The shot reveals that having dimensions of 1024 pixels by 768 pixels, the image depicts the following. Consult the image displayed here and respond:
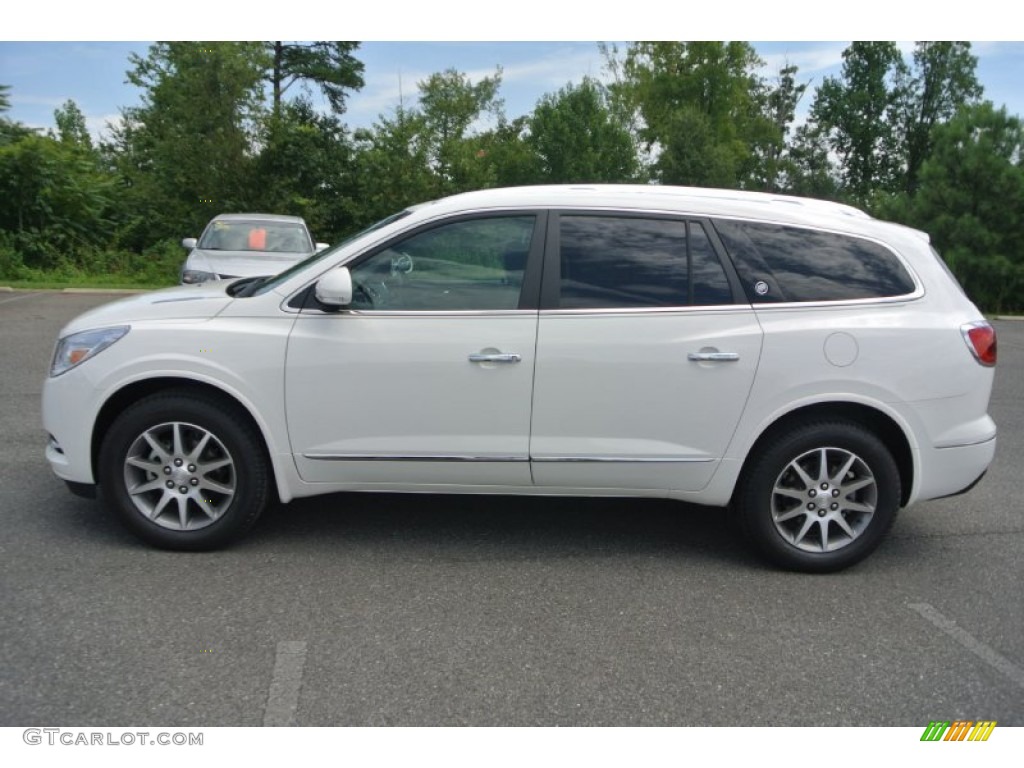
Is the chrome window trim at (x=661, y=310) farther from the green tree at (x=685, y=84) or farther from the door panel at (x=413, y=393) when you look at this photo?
the green tree at (x=685, y=84)

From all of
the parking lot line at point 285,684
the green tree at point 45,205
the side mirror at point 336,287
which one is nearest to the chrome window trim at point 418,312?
the side mirror at point 336,287

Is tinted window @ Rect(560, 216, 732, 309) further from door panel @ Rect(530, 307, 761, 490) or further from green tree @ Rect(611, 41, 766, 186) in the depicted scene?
green tree @ Rect(611, 41, 766, 186)

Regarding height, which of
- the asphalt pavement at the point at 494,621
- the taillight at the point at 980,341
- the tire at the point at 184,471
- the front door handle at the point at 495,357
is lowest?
the asphalt pavement at the point at 494,621

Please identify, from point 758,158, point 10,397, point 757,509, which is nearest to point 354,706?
point 757,509

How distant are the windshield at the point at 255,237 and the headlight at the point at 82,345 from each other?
7.90m

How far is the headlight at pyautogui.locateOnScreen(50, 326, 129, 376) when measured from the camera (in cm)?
425

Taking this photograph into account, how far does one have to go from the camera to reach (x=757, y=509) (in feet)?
14.0

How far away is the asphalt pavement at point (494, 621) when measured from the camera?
307 cm

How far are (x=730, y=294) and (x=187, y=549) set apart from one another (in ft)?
9.31

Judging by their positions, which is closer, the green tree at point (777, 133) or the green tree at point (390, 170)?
the green tree at point (390, 170)

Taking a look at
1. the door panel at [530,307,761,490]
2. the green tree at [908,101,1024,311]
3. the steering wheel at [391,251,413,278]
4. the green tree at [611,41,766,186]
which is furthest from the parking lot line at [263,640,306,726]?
the green tree at [611,41,766,186]

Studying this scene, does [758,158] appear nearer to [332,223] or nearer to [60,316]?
[332,223]
